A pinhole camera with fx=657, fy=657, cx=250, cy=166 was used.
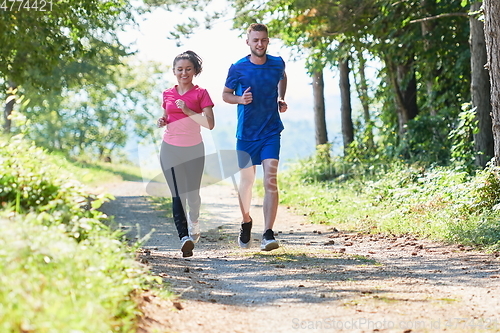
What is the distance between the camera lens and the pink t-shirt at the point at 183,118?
702 cm

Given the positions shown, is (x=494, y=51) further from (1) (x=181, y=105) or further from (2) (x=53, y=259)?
(2) (x=53, y=259)

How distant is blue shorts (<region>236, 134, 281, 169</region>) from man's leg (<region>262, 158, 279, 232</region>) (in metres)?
0.07

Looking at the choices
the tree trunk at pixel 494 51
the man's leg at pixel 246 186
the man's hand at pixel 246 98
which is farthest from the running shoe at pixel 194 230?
the tree trunk at pixel 494 51

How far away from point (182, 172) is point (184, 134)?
0.42 metres

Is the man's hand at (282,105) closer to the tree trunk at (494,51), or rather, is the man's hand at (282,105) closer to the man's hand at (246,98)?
the man's hand at (246,98)

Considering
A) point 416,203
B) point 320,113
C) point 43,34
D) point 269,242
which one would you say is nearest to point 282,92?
point 269,242

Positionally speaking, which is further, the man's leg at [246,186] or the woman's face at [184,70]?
the man's leg at [246,186]

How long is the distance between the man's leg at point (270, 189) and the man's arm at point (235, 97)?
0.72 meters

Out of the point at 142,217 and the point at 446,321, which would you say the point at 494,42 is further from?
the point at 142,217

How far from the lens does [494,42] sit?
30.6 feet

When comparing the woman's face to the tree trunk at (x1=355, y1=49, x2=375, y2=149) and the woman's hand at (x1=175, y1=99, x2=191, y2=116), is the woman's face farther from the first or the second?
the tree trunk at (x1=355, y1=49, x2=375, y2=149)

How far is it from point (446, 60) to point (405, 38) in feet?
3.94

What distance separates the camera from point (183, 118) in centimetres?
704

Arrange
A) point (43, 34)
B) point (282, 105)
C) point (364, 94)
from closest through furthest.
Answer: point (282, 105) < point (43, 34) < point (364, 94)
